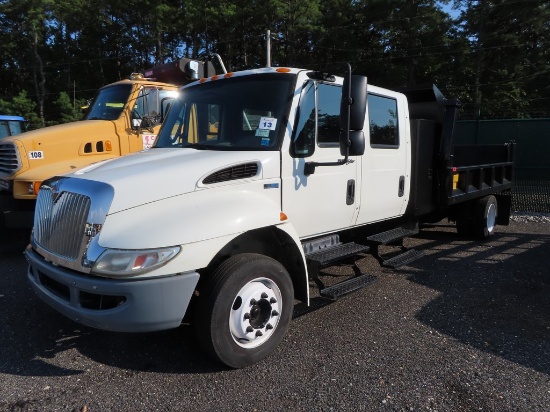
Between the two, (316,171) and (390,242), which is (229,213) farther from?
(390,242)

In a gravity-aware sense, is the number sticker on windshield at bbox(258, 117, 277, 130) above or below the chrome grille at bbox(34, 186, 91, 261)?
above

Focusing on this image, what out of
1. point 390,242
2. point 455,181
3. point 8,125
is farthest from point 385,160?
point 8,125

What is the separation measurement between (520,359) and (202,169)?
2.95 meters

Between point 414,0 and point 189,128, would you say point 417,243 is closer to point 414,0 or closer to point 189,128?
point 189,128

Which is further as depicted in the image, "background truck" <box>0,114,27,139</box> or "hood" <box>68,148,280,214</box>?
"background truck" <box>0,114,27,139</box>

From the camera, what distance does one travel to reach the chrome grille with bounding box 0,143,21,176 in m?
6.03

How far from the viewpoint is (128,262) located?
2730 millimetres

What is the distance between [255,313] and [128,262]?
108 centimetres

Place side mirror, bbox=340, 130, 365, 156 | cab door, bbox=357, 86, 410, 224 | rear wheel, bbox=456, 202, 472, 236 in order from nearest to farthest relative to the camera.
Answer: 1. side mirror, bbox=340, 130, 365, 156
2. cab door, bbox=357, 86, 410, 224
3. rear wheel, bbox=456, 202, 472, 236

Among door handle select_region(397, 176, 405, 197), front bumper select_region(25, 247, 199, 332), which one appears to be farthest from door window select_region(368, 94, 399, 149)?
front bumper select_region(25, 247, 199, 332)

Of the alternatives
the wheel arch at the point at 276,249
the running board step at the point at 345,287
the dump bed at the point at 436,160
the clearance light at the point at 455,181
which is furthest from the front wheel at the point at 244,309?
the clearance light at the point at 455,181

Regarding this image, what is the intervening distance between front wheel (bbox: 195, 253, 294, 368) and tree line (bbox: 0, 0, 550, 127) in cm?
2409

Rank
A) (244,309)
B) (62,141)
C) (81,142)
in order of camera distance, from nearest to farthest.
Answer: (244,309), (62,141), (81,142)

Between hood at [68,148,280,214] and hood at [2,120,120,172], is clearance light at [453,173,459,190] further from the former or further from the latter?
hood at [2,120,120,172]
